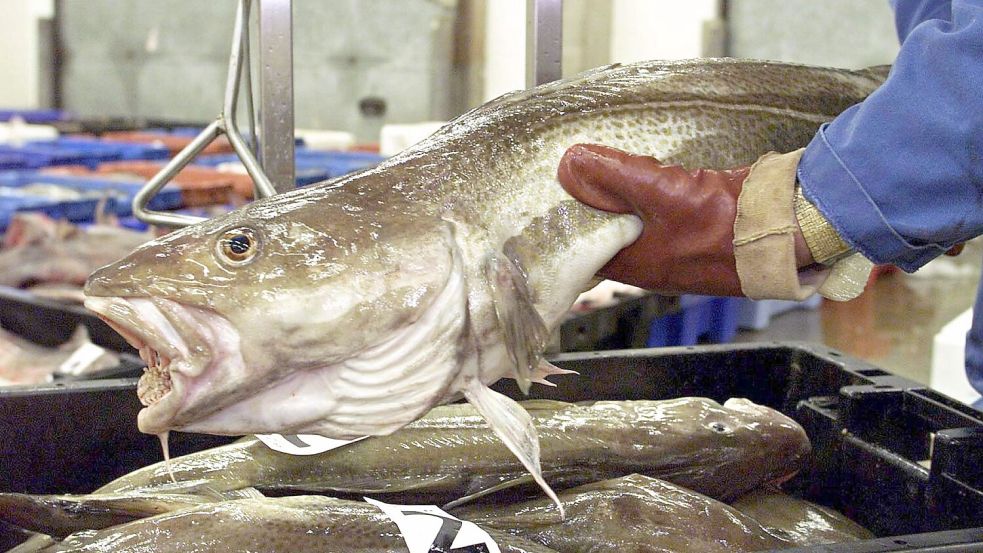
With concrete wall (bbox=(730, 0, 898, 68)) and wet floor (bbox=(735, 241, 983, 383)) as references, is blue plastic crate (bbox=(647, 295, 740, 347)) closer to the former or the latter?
wet floor (bbox=(735, 241, 983, 383))

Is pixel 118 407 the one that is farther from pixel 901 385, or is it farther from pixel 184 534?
pixel 901 385

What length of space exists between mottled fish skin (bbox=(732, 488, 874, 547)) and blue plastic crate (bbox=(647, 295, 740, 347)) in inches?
86.6

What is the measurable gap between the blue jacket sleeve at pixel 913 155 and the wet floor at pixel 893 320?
3.64 meters

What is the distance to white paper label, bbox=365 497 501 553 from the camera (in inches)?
48.7

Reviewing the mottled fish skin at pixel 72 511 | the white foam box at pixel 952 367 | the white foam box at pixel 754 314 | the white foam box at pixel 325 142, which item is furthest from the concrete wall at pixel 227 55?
the mottled fish skin at pixel 72 511

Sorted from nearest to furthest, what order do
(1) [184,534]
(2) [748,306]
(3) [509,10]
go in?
1. (1) [184,534]
2. (2) [748,306]
3. (3) [509,10]

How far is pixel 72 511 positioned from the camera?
1.33 metres

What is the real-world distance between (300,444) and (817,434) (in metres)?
0.91

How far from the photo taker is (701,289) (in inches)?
52.7

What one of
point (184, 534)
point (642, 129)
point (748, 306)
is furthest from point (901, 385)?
point (748, 306)

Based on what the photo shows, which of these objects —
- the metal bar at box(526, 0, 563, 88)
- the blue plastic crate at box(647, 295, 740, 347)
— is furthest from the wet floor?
the metal bar at box(526, 0, 563, 88)

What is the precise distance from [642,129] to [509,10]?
8.56 m

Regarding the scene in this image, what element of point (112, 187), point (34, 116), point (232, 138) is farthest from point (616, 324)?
point (34, 116)

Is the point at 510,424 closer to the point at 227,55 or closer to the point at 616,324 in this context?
the point at 616,324
